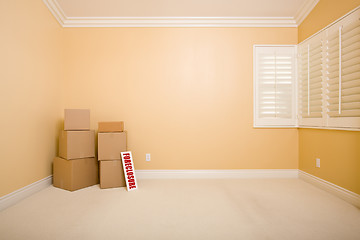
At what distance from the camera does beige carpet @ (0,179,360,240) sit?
1.54 m

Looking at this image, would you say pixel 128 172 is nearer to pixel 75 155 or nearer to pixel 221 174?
pixel 75 155

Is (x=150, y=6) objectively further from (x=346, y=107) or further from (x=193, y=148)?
(x=346, y=107)

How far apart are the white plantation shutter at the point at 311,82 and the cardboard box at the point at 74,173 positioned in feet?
10.2

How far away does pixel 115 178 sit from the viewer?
2.64 meters

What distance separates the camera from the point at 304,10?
2.86 meters

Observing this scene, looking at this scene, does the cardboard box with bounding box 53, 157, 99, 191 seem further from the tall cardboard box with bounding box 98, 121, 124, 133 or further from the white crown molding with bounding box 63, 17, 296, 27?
the white crown molding with bounding box 63, 17, 296, 27

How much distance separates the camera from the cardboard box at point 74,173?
249 centimetres

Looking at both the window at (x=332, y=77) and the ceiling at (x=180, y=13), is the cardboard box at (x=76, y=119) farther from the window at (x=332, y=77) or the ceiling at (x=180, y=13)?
the window at (x=332, y=77)

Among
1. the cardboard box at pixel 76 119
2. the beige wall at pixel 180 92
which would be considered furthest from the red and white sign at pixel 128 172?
the cardboard box at pixel 76 119

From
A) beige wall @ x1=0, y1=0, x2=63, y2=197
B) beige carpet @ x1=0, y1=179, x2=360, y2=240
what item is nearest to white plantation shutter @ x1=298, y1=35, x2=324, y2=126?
beige carpet @ x1=0, y1=179, x2=360, y2=240

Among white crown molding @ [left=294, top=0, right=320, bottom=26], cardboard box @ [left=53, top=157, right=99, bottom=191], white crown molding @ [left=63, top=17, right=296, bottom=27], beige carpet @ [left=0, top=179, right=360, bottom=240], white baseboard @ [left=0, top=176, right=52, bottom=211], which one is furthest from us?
white crown molding @ [left=63, top=17, right=296, bottom=27]

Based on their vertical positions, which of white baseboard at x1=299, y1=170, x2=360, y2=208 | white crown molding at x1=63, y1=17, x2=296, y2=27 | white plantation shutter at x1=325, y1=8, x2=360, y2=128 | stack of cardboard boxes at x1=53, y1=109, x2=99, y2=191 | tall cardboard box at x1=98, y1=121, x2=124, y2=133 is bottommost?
white baseboard at x1=299, y1=170, x2=360, y2=208

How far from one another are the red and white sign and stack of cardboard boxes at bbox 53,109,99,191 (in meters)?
0.47

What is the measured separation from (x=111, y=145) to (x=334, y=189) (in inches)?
111
